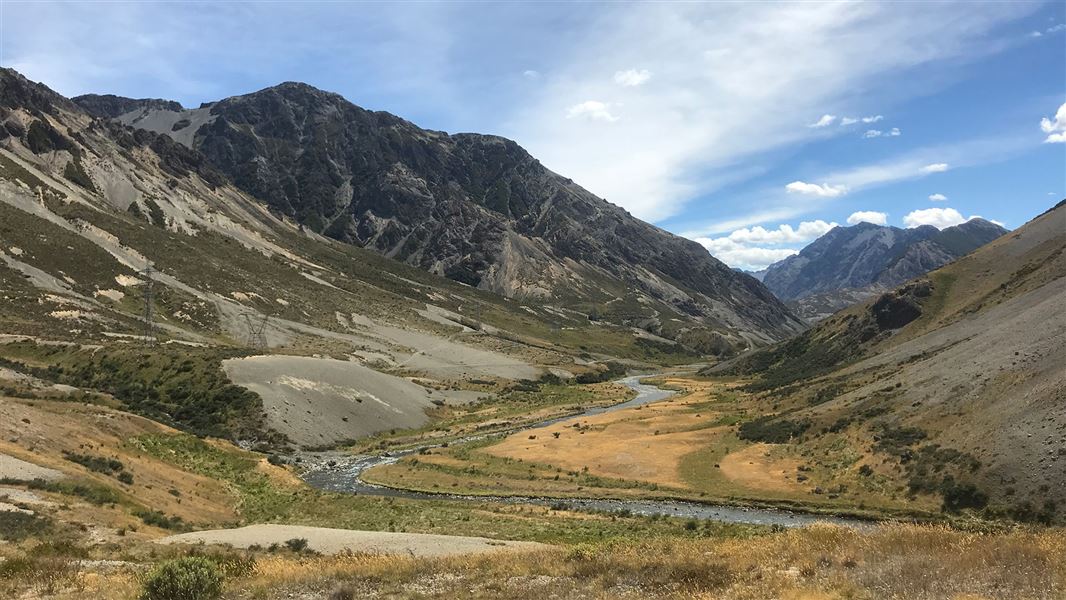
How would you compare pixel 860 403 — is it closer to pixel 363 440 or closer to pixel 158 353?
pixel 363 440

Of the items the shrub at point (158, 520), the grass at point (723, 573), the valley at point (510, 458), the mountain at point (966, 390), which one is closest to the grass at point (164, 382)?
the valley at point (510, 458)

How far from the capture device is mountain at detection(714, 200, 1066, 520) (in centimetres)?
3900

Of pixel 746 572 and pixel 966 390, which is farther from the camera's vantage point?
pixel 966 390

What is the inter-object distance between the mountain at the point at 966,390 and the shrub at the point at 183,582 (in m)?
43.0

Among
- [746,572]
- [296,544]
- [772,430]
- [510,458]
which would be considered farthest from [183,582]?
[772,430]

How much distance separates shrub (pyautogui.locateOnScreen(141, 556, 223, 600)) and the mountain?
1694 inches

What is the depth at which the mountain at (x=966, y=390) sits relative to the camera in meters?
39.0

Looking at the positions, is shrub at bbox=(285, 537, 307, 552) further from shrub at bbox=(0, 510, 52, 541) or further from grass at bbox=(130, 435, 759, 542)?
grass at bbox=(130, 435, 759, 542)

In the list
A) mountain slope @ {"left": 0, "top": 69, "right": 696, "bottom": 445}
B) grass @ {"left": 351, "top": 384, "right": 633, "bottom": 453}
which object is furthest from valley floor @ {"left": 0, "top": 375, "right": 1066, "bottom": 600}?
mountain slope @ {"left": 0, "top": 69, "right": 696, "bottom": 445}

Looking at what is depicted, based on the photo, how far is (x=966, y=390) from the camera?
52.3 m

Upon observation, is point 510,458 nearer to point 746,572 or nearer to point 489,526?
point 489,526

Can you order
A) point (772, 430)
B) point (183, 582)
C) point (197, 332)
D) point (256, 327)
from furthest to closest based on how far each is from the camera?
point (256, 327) < point (197, 332) < point (772, 430) < point (183, 582)

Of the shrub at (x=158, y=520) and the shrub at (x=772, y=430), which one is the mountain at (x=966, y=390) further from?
the shrub at (x=158, y=520)

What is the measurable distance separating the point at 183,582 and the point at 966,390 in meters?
60.9
